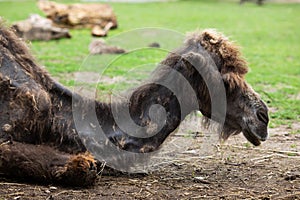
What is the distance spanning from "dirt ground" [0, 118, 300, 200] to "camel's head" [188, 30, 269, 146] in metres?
0.40

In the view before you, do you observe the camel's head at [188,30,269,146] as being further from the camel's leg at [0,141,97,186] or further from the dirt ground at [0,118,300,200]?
the camel's leg at [0,141,97,186]

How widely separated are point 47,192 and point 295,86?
6185 mm

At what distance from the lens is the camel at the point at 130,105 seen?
430 centimetres

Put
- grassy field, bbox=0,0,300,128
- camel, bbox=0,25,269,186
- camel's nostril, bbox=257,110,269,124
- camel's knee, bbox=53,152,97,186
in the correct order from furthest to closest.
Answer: grassy field, bbox=0,0,300,128 < camel's nostril, bbox=257,110,269,124 < camel, bbox=0,25,269,186 < camel's knee, bbox=53,152,97,186

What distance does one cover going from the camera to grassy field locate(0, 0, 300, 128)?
8.99 meters

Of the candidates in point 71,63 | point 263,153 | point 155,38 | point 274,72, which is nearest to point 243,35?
point 155,38

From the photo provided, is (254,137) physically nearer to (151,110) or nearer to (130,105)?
(151,110)

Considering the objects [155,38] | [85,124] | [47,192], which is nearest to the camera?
[47,192]

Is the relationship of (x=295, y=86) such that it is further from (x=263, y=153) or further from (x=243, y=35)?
(x=243, y=35)

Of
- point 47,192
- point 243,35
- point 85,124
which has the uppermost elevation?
point 85,124

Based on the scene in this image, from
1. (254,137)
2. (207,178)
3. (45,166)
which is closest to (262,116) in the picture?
(254,137)

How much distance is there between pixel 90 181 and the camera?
13.5 feet

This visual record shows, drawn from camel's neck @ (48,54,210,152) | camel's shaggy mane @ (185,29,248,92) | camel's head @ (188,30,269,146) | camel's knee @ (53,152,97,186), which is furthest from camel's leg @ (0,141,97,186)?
camel's shaggy mane @ (185,29,248,92)

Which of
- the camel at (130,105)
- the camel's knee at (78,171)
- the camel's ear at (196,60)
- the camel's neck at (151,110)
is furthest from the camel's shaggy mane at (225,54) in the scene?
the camel's knee at (78,171)
